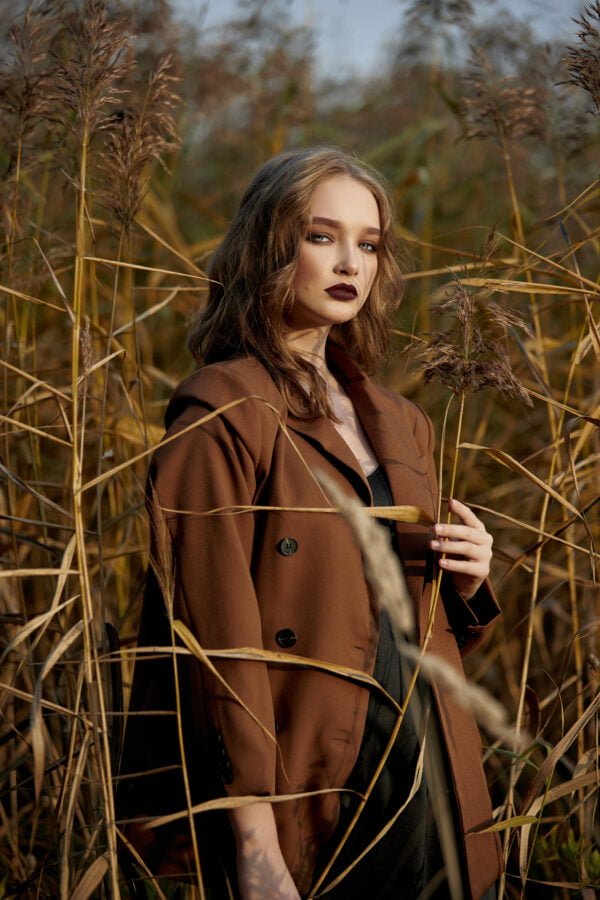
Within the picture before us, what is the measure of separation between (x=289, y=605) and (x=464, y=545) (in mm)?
279

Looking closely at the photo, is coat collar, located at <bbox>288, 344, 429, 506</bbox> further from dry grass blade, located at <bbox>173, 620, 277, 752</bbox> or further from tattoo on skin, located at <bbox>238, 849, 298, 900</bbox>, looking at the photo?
tattoo on skin, located at <bbox>238, 849, 298, 900</bbox>

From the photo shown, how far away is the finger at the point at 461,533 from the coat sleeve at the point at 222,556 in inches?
11.0

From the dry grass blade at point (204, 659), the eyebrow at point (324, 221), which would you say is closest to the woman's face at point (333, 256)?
the eyebrow at point (324, 221)

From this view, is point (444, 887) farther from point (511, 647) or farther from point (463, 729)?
point (511, 647)

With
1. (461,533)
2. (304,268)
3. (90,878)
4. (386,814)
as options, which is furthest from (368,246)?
(90,878)

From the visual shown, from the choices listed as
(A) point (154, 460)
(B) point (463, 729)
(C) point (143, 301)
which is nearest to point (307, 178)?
(A) point (154, 460)

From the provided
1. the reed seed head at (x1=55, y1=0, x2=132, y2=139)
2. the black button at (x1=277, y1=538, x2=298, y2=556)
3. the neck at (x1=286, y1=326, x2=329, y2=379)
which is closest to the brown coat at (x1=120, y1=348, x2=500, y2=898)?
the black button at (x1=277, y1=538, x2=298, y2=556)

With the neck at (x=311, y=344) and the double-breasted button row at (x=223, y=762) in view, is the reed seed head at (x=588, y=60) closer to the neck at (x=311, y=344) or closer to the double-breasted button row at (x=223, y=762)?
the neck at (x=311, y=344)

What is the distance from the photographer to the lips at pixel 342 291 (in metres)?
1.62

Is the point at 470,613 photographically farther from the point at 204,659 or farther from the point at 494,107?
the point at 494,107

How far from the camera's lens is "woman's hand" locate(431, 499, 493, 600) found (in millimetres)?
1459

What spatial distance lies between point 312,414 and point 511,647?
1.35 m

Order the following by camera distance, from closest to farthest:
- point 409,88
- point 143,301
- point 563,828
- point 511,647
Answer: point 563,828 < point 511,647 < point 143,301 < point 409,88

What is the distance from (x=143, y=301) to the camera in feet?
11.0
